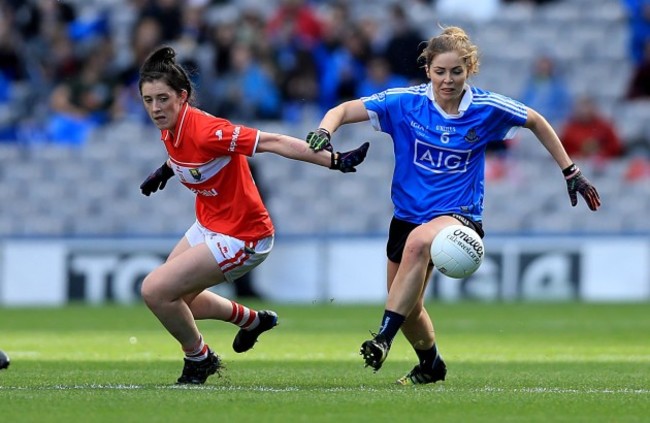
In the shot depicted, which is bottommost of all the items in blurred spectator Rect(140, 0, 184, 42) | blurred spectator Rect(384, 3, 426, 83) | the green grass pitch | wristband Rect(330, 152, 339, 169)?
the green grass pitch

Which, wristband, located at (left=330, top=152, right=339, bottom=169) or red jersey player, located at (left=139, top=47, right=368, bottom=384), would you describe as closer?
wristband, located at (left=330, top=152, right=339, bottom=169)

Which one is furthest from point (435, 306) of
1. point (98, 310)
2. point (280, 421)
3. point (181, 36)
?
point (280, 421)

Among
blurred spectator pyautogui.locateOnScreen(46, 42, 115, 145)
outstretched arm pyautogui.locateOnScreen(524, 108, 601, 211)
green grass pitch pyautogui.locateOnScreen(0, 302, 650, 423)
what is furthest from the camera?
blurred spectator pyautogui.locateOnScreen(46, 42, 115, 145)

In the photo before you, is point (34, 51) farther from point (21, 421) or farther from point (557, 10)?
point (21, 421)

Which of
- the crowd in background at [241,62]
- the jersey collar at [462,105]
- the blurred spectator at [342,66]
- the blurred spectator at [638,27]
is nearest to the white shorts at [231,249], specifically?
the jersey collar at [462,105]

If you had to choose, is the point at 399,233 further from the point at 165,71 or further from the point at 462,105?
the point at 165,71

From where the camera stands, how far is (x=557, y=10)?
2188 centimetres

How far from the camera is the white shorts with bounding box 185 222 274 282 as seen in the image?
28.3 feet

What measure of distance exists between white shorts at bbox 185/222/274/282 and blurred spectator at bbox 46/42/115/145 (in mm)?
12348

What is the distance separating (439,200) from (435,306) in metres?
9.31

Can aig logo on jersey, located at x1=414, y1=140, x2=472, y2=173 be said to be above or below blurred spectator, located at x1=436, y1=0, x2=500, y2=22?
below

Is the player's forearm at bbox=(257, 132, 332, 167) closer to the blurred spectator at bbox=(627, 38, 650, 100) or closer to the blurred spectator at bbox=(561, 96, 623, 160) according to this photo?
the blurred spectator at bbox=(561, 96, 623, 160)

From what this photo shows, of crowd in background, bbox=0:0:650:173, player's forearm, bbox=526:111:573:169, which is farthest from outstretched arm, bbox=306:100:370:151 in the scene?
crowd in background, bbox=0:0:650:173


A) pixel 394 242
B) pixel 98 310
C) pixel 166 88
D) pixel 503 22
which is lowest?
pixel 98 310
